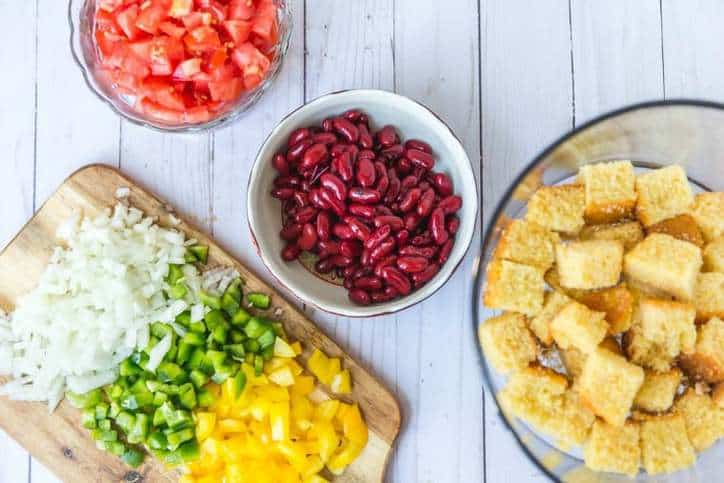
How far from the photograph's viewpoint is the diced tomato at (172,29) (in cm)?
179

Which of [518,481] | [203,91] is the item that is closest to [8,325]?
[203,91]

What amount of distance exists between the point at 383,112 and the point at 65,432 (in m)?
1.11

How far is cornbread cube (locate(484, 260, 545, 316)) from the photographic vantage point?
1707mm

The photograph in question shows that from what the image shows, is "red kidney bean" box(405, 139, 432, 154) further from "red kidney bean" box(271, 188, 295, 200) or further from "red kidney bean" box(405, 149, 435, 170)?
"red kidney bean" box(271, 188, 295, 200)

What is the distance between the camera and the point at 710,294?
1730 millimetres

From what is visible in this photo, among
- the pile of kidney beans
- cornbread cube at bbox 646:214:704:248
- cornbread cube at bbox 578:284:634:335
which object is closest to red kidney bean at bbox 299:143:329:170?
the pile of kidney beans

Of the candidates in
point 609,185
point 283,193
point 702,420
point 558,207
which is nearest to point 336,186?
point 283,193

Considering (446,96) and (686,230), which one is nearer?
(686,230)

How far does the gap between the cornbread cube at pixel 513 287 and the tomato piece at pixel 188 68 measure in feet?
2.52

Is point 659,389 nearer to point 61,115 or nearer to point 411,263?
point 411,263

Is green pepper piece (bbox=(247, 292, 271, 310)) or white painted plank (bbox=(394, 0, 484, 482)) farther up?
green pepper piece (bbox=(247, 292, 271, 310))

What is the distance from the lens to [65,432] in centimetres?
204

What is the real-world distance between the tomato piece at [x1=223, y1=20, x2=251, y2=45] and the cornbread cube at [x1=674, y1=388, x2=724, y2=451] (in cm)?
124

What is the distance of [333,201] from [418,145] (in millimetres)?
247
